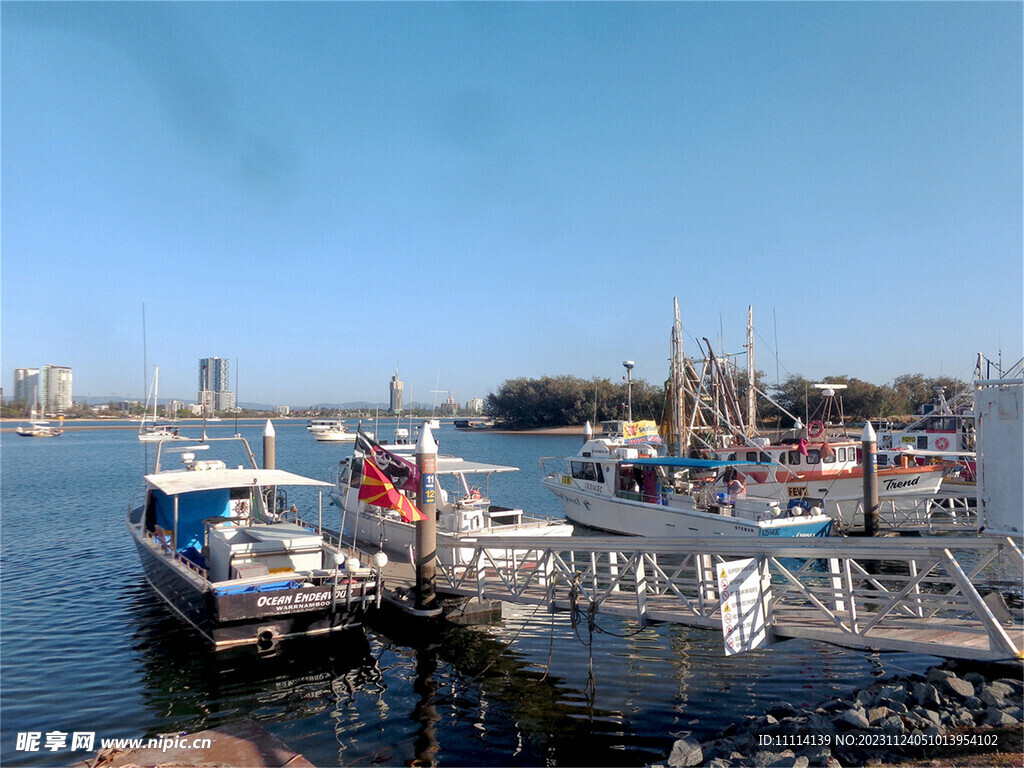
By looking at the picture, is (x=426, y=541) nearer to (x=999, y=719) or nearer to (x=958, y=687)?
(x=958, y=687)

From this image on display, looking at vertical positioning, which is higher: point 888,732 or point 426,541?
point 426,541

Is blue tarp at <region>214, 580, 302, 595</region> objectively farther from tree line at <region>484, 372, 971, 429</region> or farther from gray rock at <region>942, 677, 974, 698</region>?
tree line at <region>484, 372, 971, 429</region>

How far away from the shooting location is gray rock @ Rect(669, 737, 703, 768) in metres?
8.73

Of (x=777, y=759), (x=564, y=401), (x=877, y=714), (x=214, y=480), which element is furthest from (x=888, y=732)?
(x=564, y=401)

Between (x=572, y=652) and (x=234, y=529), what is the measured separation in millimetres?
8452

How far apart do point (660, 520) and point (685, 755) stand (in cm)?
1696

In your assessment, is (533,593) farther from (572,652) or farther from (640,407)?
(640,407)

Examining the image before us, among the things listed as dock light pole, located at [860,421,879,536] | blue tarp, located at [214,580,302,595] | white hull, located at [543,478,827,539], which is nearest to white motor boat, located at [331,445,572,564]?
blue tarp, located at [214,580,302,595]

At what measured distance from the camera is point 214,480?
1617 cm

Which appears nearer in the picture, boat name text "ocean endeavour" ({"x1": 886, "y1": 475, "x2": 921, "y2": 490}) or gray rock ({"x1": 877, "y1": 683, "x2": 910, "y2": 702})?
gray rock ({"x1": 877, "y1": 683, "x2": 910, "y2": 702})

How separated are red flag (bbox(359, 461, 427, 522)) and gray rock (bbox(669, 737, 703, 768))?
7.63 meters

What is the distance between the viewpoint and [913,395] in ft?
314

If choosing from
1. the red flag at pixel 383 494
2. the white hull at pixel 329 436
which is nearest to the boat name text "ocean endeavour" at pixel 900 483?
the red flag at pixel 383 494

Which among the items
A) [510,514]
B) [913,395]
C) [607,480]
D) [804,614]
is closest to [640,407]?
[913,395]
